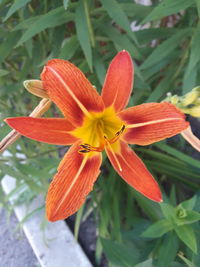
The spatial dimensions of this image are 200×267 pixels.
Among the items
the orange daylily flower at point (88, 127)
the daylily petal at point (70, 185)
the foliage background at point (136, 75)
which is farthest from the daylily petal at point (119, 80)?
the foliage background at point (136, 75)

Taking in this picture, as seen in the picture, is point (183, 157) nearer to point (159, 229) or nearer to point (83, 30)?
point (159, 229)

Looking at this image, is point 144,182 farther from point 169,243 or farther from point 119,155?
point 169,243

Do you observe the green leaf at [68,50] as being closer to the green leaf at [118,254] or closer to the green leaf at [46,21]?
the green leaf at [46,21]

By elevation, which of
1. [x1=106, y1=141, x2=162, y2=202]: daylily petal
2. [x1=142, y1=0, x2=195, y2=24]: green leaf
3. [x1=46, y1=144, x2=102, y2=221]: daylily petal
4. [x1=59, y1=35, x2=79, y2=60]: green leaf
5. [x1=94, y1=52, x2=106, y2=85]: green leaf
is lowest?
[x1=106, y1=141, x2=162, y2=202]: daylily petal

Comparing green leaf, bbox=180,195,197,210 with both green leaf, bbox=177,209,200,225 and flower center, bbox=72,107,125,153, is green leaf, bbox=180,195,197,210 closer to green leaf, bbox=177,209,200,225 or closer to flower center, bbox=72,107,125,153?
green leaf, bbox=177,209,200,225

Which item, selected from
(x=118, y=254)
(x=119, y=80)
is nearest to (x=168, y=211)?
(x=118, y=254)

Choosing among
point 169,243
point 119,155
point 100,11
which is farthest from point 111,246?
point 100,11

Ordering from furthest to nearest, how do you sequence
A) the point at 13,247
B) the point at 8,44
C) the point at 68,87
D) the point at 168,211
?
the point at 13,247 < the point at 8,44 < the point at 168,211 < the point at 68,87

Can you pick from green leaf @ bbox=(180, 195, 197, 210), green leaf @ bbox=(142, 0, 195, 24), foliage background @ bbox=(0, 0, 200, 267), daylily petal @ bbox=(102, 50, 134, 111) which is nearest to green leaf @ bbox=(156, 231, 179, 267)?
foliage background @ bbox=(0, 0, 200, 267)
